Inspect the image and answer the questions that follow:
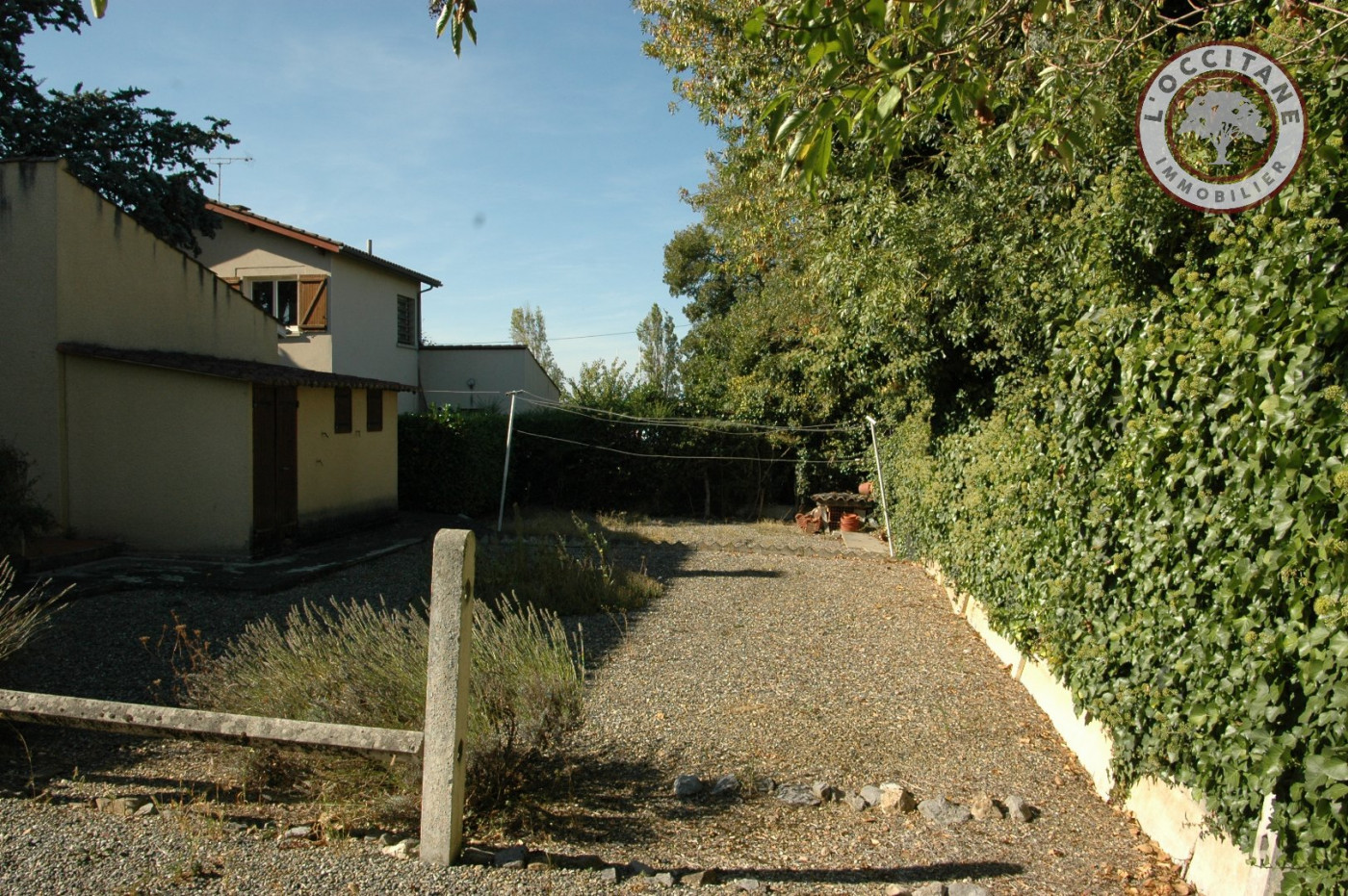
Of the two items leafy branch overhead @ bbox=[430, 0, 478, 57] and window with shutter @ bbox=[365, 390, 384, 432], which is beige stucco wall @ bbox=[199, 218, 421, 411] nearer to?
window with shutter @ bbox=[365, 390, 384, 432]

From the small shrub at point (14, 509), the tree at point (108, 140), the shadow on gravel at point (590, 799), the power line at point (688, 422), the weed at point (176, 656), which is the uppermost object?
the tree at point (108, 140)

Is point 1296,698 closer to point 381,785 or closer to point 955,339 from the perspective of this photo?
point 381,785

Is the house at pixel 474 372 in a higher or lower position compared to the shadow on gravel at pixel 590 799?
higher

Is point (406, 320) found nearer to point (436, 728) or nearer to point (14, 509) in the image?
point (14, 509)

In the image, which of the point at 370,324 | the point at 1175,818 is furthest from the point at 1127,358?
the point at 370,324

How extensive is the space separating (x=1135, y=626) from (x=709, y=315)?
34643 millimetres

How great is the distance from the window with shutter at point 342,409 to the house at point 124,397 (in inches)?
43.4

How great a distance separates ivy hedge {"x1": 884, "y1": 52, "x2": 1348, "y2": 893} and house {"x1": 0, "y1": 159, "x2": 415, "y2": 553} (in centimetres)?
989

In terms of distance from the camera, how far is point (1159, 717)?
379 cm

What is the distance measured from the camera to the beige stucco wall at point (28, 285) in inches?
432

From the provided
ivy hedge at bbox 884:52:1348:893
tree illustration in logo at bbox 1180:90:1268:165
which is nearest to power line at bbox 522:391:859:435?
ivy hedge at bbox 884:52:1348:893

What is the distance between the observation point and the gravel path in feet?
11.8

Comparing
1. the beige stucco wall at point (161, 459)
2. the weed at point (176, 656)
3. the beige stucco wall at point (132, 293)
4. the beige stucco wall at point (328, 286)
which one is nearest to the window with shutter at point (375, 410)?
the beige stucco wall at point (132, 293)

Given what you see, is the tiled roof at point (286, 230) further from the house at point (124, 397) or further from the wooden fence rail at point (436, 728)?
the wooden fence rail at point (436, 728)
